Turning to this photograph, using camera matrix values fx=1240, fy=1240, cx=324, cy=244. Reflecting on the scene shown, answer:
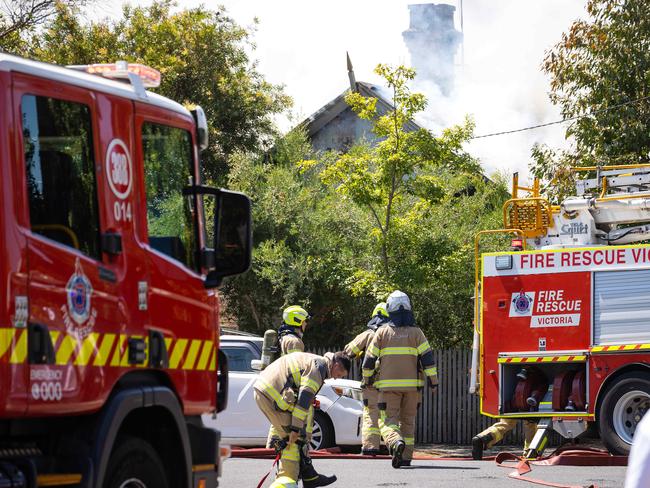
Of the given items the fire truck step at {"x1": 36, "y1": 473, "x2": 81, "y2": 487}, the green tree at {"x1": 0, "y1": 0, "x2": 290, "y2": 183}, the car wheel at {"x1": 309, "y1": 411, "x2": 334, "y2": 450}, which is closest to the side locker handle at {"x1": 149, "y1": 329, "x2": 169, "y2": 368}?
the fire truck step at {"x1": 36, "y1": 473, "x2": 81, "y2": 487}

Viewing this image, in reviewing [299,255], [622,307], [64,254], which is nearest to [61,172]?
[64,254]

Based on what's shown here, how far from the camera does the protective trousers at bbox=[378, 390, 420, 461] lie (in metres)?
13.0

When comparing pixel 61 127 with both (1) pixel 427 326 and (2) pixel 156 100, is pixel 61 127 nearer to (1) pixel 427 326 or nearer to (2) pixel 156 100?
(2) pixel 156 100

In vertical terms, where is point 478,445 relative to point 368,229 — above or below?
below

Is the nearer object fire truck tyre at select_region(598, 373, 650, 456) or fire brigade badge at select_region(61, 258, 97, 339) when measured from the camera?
fire brigade badge at select_region(61, 258, 97, 339)

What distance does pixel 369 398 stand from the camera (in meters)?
13.9

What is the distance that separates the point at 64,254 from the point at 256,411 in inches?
402

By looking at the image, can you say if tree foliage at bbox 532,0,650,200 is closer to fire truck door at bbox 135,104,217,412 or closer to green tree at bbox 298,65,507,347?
green tree at bbox 298,65,507,347

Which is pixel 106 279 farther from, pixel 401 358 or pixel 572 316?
pixel 572 316

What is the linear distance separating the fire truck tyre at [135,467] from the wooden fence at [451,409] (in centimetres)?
1395

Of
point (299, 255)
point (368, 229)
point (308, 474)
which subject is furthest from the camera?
point (299, 255)

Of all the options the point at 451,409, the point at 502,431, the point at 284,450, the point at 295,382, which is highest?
the point at 295,382

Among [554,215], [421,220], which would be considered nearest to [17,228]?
[554,215]

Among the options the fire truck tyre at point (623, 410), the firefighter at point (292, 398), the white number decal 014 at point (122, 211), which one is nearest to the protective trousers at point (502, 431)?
the fire truck tyre at point (623, 410)
